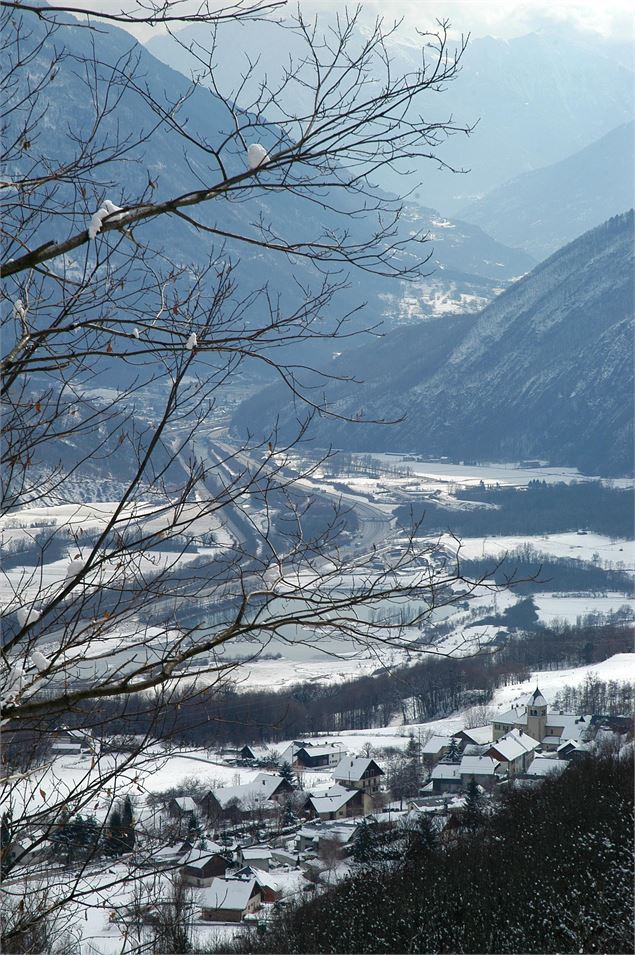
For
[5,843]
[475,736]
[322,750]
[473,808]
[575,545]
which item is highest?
[5,843]

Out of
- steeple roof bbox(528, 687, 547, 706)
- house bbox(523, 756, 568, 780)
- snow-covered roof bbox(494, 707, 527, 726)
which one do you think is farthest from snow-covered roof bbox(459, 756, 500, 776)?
snow-covered roof bbox(494, 707, 527, 726)

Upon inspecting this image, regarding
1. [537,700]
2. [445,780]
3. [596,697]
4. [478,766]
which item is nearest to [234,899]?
[445,780]

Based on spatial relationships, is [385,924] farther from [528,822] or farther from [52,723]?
[52,723]

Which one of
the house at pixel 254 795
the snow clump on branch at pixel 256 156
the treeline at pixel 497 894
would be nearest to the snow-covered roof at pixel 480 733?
the house at pixel 254 795

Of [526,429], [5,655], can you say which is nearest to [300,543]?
[5,655]

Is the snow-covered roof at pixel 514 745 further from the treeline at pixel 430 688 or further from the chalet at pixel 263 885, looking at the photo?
the chalet at pixel 263 885

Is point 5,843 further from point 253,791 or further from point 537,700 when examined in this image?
point 537,700
